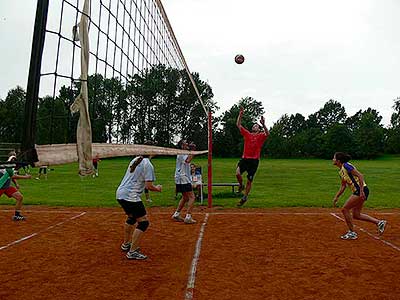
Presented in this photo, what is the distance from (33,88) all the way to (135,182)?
3123mm

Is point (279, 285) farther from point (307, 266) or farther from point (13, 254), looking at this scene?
point (13, 254)

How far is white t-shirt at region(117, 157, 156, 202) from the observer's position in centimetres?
611

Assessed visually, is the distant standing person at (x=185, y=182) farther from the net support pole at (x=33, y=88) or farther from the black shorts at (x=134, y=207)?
the net support pole at (x=33, y=88)

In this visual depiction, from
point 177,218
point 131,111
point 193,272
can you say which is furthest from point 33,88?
point 177,218

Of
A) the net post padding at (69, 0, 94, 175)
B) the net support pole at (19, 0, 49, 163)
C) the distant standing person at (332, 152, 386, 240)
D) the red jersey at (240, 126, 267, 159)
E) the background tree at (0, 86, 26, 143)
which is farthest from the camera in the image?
the red jersey at (240, 126, 267, 159)

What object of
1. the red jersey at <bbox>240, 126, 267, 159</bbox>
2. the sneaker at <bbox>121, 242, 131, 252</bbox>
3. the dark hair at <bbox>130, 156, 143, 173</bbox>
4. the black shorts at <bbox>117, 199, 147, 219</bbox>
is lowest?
the sneaker at <bbox>121, 242, 131, 252</bbox>

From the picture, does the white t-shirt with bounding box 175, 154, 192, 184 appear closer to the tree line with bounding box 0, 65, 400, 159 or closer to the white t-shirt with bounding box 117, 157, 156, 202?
the tree line with bounding box 0, 65, 400, 159

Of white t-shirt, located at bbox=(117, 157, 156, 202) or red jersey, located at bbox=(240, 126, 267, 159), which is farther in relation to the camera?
red jersey, located at bbox=(240, 126, 267, 159)

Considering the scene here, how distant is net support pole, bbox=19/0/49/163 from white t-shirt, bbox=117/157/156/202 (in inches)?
116

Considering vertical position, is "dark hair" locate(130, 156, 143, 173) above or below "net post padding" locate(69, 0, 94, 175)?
below

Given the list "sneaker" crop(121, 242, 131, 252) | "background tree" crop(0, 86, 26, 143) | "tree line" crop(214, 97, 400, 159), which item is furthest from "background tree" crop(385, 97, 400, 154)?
"sneaker" crop(121, 242, 131, 252)

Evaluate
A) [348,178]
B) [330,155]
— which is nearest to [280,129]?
[330,155]

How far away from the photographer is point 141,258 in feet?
20.2

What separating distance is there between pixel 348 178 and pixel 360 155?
72803mm
